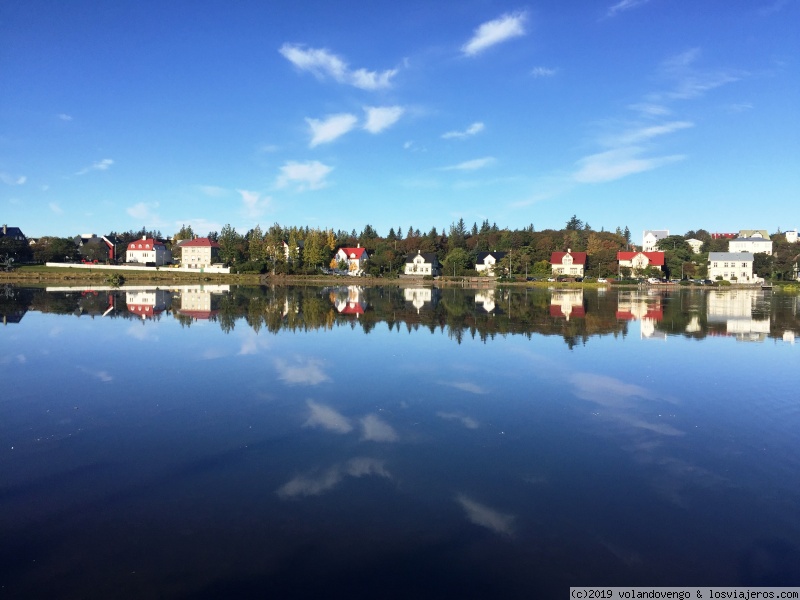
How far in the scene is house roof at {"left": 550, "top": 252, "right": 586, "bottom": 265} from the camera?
69188mm

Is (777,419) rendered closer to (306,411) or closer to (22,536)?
(306,411)

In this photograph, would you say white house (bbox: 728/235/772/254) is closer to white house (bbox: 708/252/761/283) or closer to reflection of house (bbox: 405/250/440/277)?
white house (bbox: 708/252/761/283)

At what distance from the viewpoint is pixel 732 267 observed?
67938 millimetres

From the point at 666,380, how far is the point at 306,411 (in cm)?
727

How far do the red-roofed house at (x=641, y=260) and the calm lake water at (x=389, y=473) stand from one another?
2329 inches

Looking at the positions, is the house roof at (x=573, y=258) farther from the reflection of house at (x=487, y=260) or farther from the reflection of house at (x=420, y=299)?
the reflection of house at (x=420, y=299)

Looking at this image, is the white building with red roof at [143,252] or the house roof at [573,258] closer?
the house roof at [573,258]

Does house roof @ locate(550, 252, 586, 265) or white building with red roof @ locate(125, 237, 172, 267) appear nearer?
house roof @ locate(550, 252, 586, 265)

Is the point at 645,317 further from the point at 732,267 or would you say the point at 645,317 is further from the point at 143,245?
the point at 143,245

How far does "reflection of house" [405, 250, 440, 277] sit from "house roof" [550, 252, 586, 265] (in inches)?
629

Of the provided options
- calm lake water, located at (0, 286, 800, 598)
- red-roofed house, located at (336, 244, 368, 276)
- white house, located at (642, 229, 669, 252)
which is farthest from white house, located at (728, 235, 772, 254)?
calm lake water, located at (0, 286, 800, 598)

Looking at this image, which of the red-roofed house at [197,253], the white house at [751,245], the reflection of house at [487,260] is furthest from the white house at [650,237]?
the red-roofed house at [197,253]

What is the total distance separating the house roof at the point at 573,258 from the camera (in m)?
69.2

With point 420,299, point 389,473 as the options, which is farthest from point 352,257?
point 389,473
